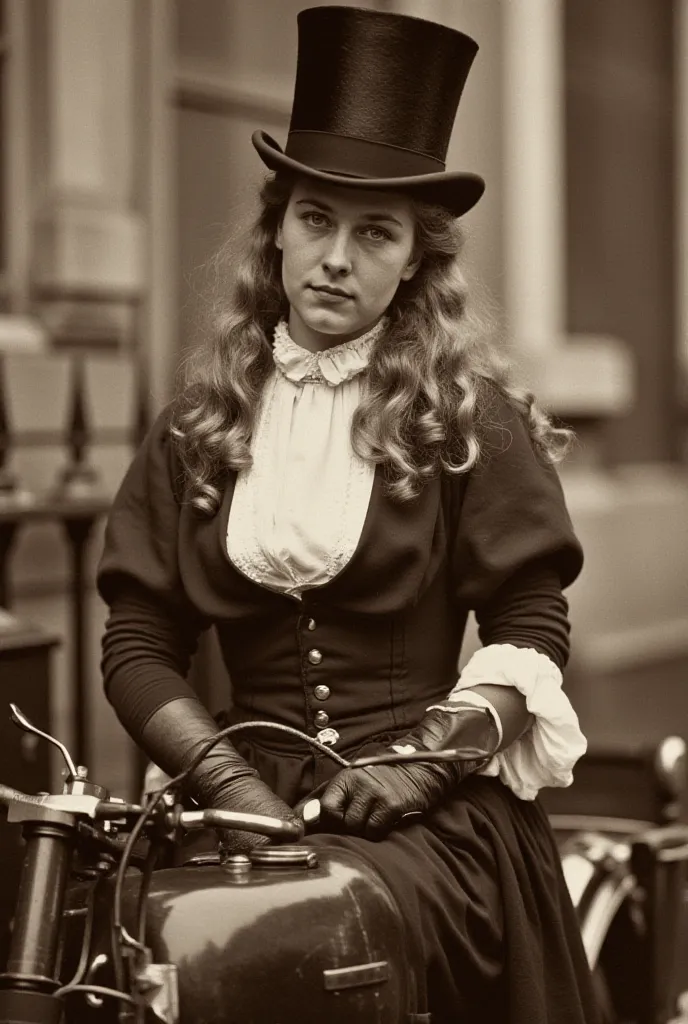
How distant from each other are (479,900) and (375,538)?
1.96 ft

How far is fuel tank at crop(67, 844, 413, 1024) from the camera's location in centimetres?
196

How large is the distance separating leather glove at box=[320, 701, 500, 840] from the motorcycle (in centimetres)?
12

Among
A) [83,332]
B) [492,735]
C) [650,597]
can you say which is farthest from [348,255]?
[650,597]


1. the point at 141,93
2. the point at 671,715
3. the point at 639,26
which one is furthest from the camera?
the point at 639,26

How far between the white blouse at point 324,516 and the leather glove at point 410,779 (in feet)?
0.17

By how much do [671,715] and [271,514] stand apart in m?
5.18

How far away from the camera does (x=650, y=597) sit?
9648 mm

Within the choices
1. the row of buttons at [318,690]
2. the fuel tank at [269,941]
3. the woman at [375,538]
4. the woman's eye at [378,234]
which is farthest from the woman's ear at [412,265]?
the fuel tank at [269,941]

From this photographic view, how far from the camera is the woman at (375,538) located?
2512 mm

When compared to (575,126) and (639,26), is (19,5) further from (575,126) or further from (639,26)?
(639,26)

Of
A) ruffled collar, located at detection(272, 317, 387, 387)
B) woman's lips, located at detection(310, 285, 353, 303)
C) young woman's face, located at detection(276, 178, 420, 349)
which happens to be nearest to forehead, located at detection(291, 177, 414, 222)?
young woman's face, located at detection(276, 178, 420, 349)

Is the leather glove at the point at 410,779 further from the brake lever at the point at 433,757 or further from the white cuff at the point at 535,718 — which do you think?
the brake lever at the point at 433,757

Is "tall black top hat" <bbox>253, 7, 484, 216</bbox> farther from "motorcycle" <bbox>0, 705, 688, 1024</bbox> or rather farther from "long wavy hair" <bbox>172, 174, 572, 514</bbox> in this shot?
"motorcycle" <bbox>0, 705, 688, 1024</bbox>

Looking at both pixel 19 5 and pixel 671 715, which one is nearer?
pixel 19 5
